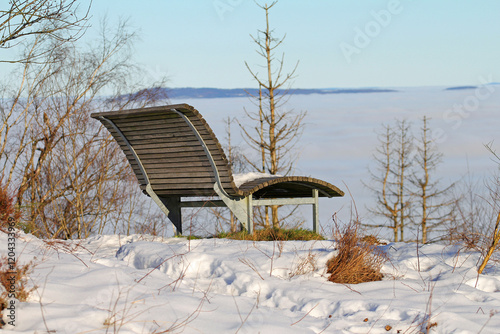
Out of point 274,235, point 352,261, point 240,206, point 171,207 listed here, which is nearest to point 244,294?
point 352,261

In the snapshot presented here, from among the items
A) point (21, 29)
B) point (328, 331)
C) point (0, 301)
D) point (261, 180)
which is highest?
point (21, 29)

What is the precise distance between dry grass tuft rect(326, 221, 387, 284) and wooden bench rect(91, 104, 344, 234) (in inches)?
120

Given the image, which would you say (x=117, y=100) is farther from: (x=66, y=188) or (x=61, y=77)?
(x=66, y=188)

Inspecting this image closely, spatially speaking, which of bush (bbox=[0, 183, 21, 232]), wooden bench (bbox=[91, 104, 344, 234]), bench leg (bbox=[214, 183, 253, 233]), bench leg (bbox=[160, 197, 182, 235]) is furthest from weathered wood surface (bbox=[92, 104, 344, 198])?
bush (bbox=[0, 183, 21, 232])

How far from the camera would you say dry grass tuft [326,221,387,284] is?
4.10 metres

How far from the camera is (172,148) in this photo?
7.45 metres

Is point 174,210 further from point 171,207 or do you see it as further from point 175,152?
point 175,152

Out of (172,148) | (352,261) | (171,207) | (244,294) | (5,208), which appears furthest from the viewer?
(171,207)

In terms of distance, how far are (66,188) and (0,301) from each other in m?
9.41

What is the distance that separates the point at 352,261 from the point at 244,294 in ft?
3.08

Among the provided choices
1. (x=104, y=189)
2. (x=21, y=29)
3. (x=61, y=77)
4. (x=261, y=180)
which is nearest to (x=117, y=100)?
(x=61, y=77)

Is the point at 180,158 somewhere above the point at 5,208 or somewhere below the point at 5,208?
above

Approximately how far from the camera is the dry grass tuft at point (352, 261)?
4098 mm

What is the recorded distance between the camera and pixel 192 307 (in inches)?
122
